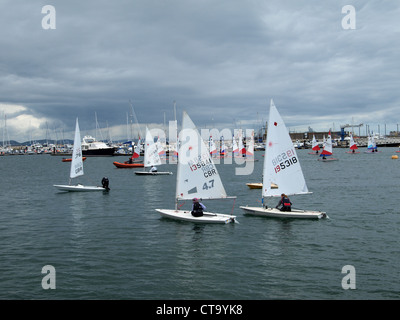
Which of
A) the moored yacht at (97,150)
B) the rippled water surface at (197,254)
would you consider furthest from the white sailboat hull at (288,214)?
the moored yacht at (97,150)

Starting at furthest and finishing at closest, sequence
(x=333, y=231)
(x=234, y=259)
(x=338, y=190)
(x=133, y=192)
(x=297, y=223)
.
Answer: (x=133, y=192) → (x=338, y=190) → (x=297, y=223) → (x=333, y=231) → (x=234, y=259)

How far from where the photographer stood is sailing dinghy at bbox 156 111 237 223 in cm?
2733

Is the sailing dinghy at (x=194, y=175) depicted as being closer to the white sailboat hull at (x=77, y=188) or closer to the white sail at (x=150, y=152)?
the white sailboat hull at (x=77, y=188)

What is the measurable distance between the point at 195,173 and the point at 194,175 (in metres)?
0.18

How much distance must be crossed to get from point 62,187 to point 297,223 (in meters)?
34.2

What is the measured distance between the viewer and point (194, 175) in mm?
28047

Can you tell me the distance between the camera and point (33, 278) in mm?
17547

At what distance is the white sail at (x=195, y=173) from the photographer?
27.5 m

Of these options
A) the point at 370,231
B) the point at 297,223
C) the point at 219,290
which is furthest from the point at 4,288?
the point at 370,231

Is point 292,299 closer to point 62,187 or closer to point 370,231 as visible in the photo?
point 370,231

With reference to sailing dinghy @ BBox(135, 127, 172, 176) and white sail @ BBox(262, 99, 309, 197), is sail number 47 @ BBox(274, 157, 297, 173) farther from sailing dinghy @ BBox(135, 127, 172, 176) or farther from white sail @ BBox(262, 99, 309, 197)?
sailing dinghy @ BBox(135, 127, 172, 176)

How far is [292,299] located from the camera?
14.7m
